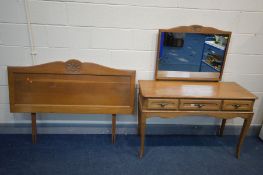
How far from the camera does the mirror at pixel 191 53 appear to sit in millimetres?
2208

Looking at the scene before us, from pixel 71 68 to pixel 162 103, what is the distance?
90 cm

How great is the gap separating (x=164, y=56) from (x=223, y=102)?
699mm

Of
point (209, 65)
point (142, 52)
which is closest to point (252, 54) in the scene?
point (209, 65)

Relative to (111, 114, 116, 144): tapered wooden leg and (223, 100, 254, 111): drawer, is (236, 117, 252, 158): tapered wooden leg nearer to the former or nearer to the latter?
(223, 100, 254, 111): drawer

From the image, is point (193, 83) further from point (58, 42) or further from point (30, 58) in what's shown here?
point (30, 58)

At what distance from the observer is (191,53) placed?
7.55 feet

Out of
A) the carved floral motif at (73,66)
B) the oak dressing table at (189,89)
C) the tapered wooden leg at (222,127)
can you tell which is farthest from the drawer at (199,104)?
the carved floral motif at (73,66)

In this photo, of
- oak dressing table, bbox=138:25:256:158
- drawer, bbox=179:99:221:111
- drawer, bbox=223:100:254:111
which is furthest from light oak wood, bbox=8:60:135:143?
drawer, bbox=223:100:254:111

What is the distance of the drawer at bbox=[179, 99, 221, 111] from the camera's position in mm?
2031

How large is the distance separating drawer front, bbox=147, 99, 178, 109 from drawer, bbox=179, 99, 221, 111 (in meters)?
0.07

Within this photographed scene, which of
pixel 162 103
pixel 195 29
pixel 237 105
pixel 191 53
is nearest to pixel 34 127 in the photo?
pixel 162 103

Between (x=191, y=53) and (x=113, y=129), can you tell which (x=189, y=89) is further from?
(x=113, y=129)

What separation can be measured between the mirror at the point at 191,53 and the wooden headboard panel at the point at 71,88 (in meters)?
0.39

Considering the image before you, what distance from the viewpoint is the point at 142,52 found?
2.29 metres
